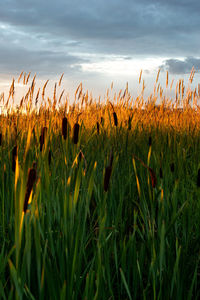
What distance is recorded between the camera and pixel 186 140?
4.04 m

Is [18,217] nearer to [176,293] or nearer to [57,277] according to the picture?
[57,277]

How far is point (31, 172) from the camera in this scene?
70 centimetres

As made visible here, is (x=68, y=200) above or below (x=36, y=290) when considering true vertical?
above

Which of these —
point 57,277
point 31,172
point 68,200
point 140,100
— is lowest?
point 57,277

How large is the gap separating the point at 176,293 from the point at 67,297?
0.45 meters

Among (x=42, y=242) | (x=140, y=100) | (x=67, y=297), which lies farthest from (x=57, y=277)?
(x=140, y=100)

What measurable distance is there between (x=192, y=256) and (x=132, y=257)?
385 mm

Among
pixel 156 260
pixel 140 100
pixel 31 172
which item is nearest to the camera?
pixel 31 172

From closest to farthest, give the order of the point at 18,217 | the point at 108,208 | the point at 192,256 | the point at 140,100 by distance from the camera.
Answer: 1. the point at 18,217
2. the point at 192,256
3. the point at 108,208
4. the point at 140,100

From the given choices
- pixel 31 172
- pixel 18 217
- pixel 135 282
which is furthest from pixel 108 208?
pixel 31 172

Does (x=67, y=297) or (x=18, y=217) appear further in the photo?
(x=67, y=297)

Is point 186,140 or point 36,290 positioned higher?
point 186,140

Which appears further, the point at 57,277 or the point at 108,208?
Answer: the point at 108,208

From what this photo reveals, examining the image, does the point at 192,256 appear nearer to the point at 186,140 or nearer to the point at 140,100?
the point at 186,140
